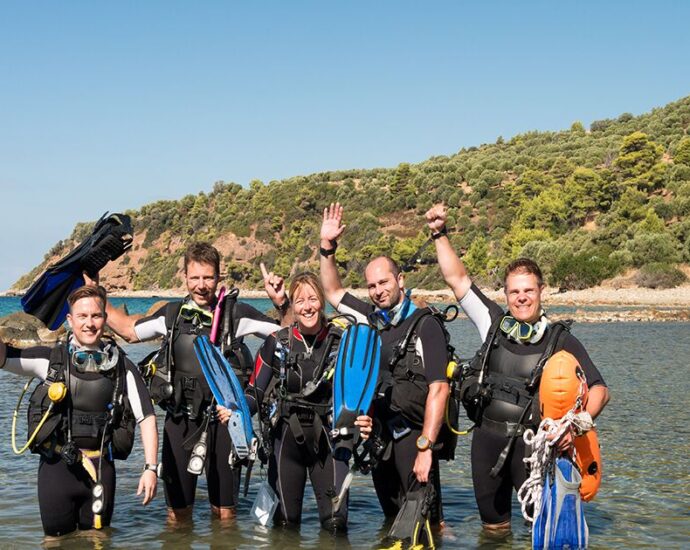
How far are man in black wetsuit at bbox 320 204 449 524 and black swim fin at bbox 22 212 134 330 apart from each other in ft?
6.55

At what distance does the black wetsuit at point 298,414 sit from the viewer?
5.65m

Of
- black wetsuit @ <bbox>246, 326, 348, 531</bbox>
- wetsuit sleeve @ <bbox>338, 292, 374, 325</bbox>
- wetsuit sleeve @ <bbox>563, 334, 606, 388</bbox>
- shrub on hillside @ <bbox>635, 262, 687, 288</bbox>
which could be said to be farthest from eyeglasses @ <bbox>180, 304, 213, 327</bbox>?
shrub on hillside @ <bbox>635, 262, 687, 288</bbox>

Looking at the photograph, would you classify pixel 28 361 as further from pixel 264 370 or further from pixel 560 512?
pixel 560 512

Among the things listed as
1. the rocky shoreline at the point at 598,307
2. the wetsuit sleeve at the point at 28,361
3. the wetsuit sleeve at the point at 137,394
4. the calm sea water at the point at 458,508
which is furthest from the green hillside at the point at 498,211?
the wetsuit sleeve at the point at 28,361

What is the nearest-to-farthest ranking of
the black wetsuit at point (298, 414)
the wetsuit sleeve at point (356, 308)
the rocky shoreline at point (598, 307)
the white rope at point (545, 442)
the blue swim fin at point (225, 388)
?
1. the white rope at point (545, 442)
2. the black wetsuit at point (298, 414)
3. the blue swim fin at point (225, 388)
4. the wetsuit sleeve at point (356, 308)
5. the rocky shoreline at point (598, 307)

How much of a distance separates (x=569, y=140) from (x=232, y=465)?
107470 millimetres

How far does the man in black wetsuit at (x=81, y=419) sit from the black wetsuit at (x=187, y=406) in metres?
0.58

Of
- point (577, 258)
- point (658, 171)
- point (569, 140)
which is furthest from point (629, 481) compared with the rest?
point (569, 140)

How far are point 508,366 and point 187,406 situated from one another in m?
2.34

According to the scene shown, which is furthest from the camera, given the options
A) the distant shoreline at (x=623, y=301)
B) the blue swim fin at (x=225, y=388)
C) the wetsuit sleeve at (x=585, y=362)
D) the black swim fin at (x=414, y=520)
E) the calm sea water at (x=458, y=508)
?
the distant shoreline at (x=623, y=301)

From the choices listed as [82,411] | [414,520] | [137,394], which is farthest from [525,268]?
[82,411]

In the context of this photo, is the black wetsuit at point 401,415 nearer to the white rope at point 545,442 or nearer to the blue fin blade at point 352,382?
the blue fin blade at point 352,382

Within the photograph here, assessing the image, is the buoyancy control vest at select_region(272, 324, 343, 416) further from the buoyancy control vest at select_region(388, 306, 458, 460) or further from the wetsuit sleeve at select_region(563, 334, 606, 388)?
the wetsuit sleeve at select_region(563, 334, 606, 388)

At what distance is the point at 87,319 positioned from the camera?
522 cm
